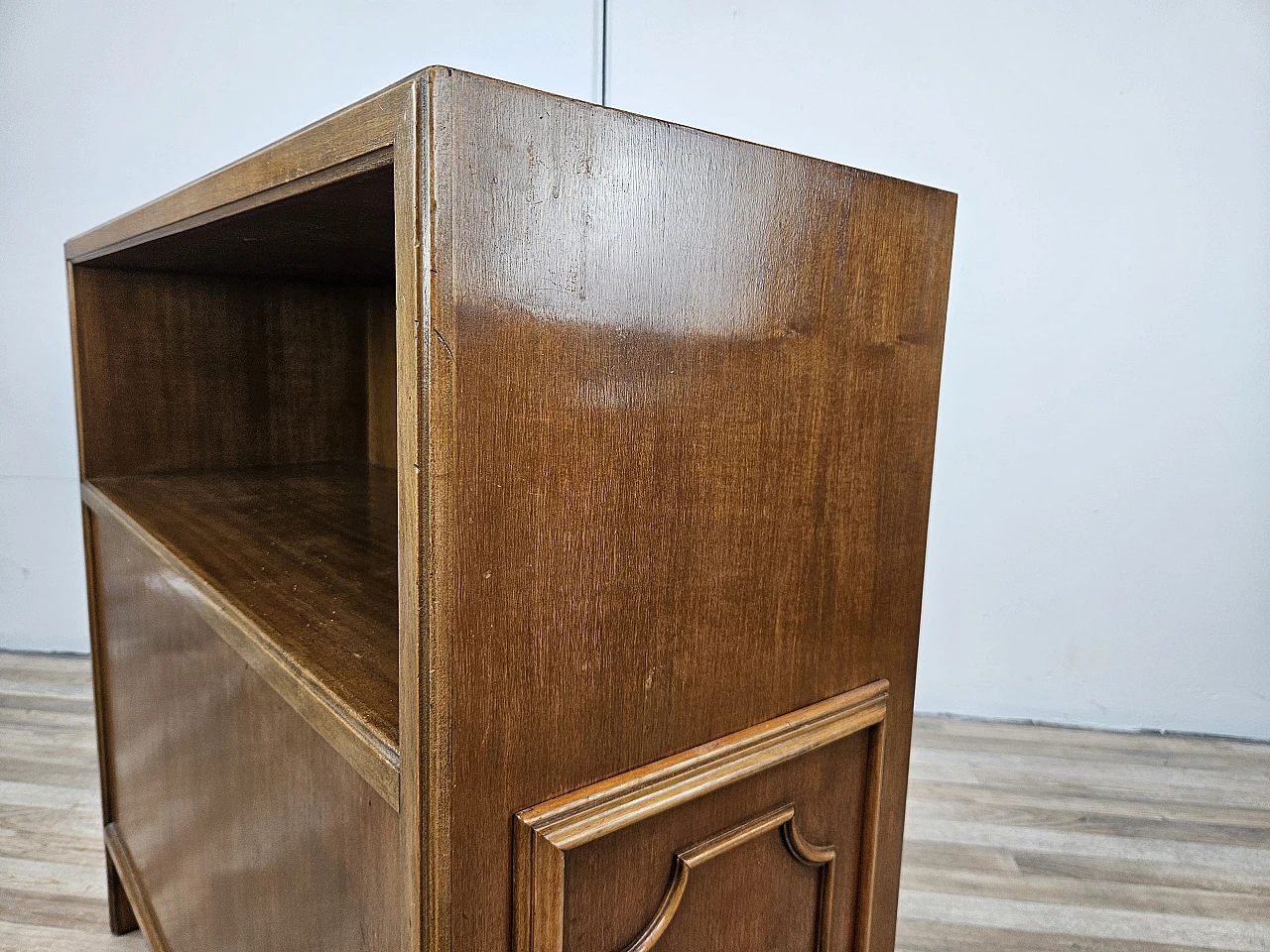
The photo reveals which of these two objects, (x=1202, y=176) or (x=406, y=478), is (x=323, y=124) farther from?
(x=1202, y=176)

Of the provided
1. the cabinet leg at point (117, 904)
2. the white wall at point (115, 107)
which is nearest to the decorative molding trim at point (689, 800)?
the cabinet leg at point (117, 904)

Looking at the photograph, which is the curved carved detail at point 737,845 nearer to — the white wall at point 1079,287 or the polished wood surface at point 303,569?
the polished wood surface at point 303,569

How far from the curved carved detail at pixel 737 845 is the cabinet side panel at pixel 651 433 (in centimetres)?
2

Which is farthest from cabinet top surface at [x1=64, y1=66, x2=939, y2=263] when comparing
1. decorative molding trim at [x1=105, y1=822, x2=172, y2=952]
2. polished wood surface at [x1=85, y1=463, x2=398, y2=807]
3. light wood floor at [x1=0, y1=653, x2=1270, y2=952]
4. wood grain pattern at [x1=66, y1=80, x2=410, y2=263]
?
light wood floor at [x1=0, y1=653, x2=1270, y2=952]

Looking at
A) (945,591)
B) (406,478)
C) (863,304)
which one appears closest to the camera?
Result: (406,478)

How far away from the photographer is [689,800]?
0.74 m

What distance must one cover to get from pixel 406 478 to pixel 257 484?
3.43 ft

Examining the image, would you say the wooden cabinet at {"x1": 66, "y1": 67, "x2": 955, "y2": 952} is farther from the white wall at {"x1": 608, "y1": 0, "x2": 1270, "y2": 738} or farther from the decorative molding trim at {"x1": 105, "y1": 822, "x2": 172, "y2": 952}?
the white wall at {"x1": 608, "y1": 0, "x2": 1270, "y2": 738}

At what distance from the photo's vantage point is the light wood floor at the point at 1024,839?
1779 millimetres

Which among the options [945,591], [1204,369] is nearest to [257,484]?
[945,591]

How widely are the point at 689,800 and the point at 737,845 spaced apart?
4.2 inches

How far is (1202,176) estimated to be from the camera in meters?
2.59

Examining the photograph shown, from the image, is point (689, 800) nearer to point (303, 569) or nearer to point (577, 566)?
point (577, 566)

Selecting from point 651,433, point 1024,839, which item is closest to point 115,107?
point 651,433
